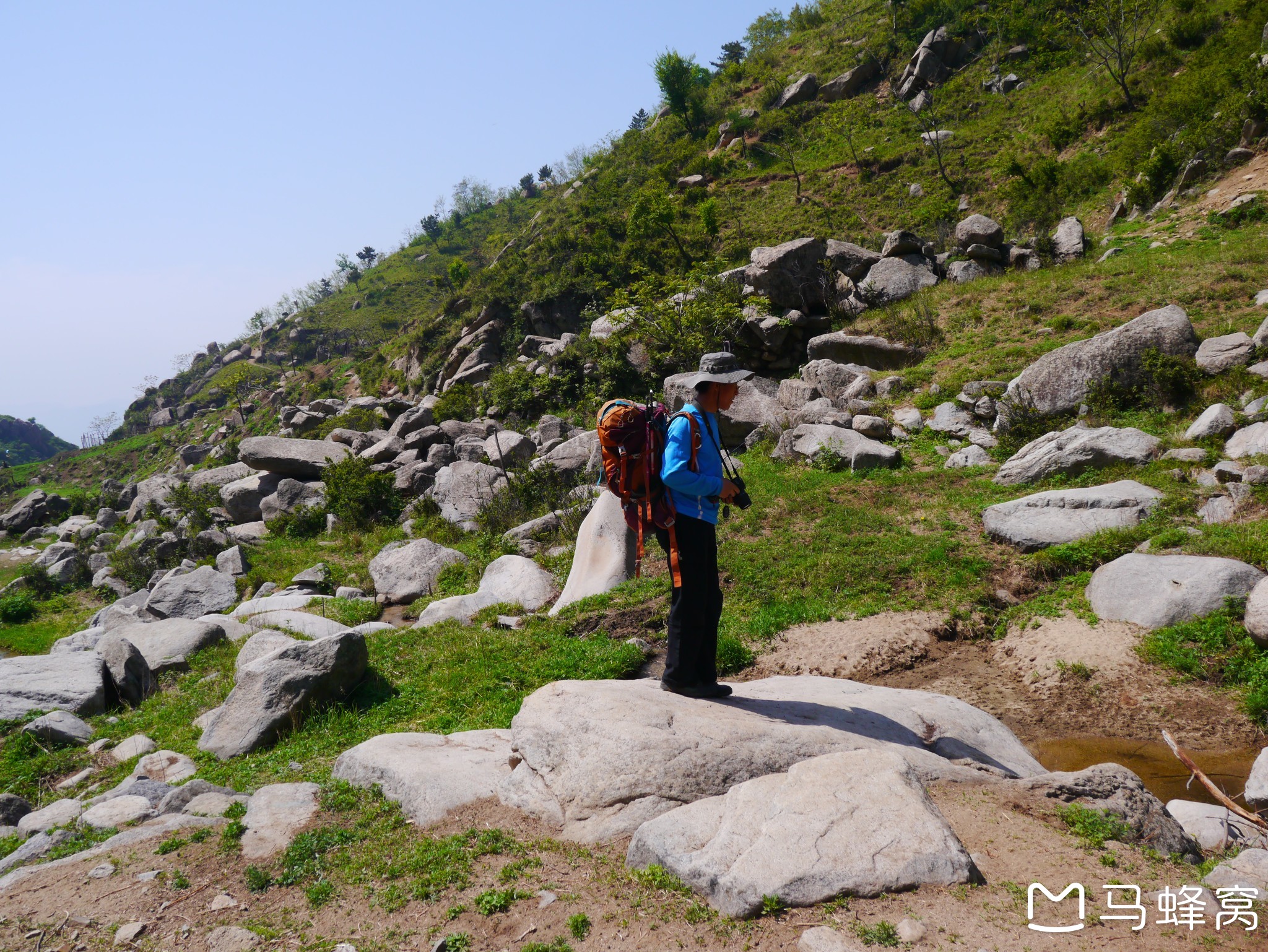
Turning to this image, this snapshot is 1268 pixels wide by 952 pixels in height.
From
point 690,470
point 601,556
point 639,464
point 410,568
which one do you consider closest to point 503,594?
point 601,556

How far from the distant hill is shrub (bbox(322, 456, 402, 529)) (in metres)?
110

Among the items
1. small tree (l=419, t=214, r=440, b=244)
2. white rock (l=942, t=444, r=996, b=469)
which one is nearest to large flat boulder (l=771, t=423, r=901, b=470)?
white rock (l=942, t=444, r=996, b=469)

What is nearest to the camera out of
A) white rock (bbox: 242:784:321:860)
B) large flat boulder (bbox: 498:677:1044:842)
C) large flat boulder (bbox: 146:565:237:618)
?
large flat boulder (bbox: 498:677:1044:842)

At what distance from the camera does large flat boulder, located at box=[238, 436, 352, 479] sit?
2434cm

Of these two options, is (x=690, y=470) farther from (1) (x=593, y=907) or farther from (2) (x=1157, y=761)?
(2) (x=1157, y=761)

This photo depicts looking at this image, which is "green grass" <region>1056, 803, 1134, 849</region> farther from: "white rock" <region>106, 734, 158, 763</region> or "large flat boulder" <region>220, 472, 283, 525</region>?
"large flat boulder" <region>220, 472, 283, 525</region>

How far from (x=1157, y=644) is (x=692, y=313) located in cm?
1847

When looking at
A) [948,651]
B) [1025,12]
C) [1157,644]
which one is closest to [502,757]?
[948,651]

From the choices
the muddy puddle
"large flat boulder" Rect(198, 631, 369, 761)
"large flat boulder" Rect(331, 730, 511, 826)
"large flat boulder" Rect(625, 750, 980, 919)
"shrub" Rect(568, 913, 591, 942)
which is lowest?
the muddy puddle

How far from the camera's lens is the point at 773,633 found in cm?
824

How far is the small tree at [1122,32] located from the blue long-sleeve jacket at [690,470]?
35340 mm

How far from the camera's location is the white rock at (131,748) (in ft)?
25.9

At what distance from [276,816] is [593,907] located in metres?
2.70

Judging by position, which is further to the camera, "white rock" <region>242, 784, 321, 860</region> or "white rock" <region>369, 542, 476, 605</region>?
"white rock" <region>369, 542, 476, 605</region>
